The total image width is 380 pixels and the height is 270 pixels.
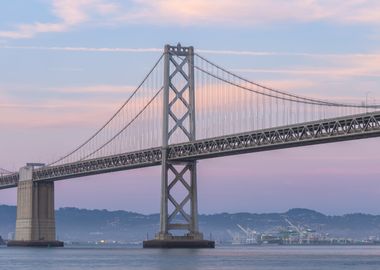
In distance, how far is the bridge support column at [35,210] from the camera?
4011 inches

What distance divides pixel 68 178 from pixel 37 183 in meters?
5.54

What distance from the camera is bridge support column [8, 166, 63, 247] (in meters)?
102

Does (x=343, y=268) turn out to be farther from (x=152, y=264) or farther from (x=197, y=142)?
(x=197, y=142)

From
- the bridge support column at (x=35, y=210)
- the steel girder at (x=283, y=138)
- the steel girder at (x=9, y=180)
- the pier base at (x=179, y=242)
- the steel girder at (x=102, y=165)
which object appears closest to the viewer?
the steel girder at (x=283, y=138)

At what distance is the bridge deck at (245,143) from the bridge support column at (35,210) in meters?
4.35

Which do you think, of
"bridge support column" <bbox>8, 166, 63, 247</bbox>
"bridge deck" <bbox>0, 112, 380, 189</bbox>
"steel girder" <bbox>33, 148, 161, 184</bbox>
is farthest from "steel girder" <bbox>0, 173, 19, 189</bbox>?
"bridge deck" <bbox>0, 112, 380, 189</bbox>

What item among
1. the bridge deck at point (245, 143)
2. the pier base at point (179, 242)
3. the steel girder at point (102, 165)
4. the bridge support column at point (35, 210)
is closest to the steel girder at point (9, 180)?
the bridge support column at point (35, 210)

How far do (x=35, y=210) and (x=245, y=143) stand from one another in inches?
1234

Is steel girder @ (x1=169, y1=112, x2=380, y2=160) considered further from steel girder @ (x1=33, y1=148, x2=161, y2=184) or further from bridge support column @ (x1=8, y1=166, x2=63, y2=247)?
bridge support column @ (x1=8, y1=166, x2=63, y2=247)

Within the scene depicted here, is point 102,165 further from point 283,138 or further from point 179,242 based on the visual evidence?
point 283,138

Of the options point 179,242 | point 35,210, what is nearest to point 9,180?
point 35,210

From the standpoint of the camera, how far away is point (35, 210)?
10200 cm

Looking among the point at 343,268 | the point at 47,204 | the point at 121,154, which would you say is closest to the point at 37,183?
the point at 47,204

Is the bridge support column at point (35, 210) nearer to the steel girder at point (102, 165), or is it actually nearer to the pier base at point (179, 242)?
the steel girder at point (102, 165)
